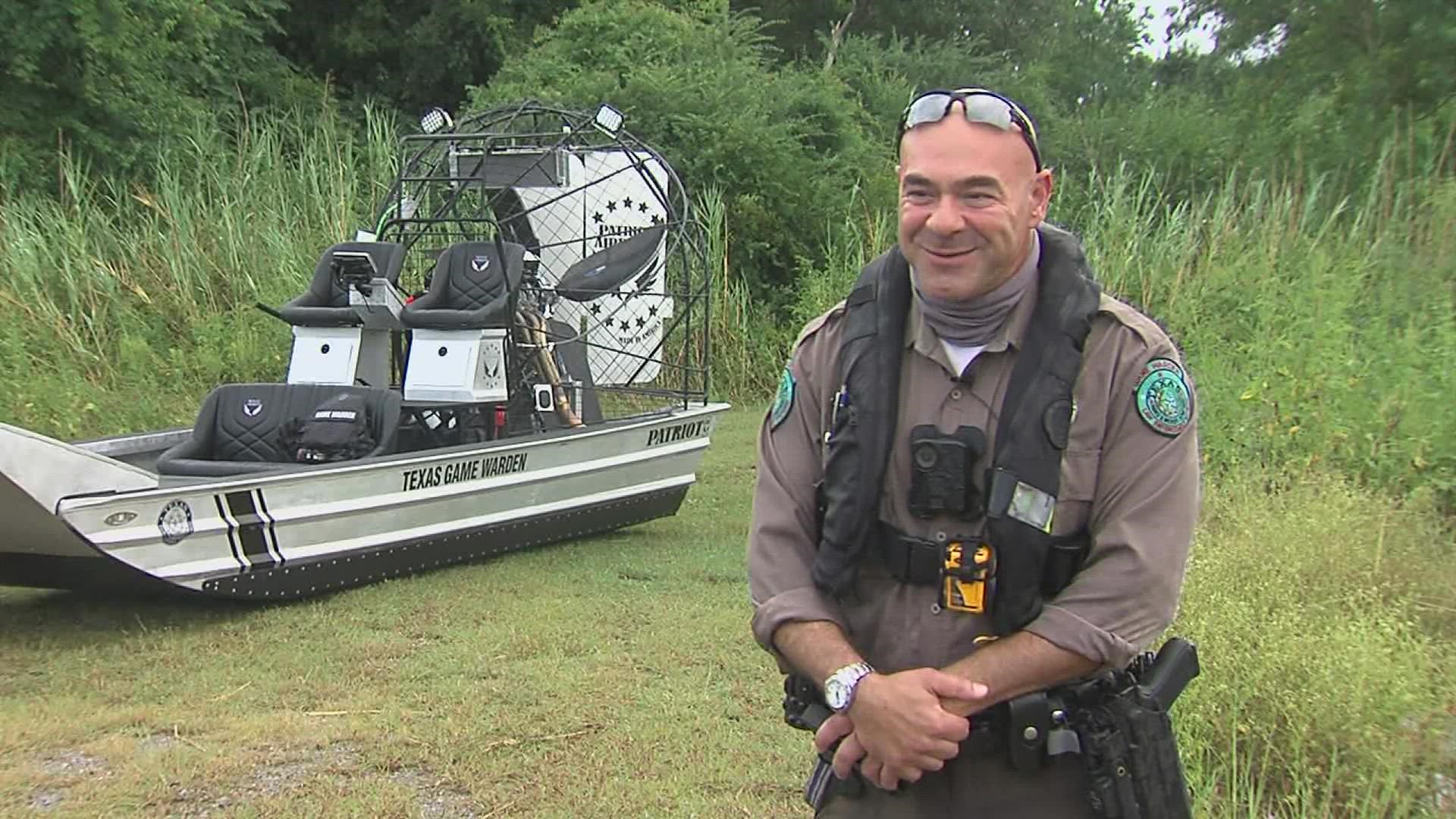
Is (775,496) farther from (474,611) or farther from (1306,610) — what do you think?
(474,611)

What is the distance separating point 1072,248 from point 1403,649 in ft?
7.89

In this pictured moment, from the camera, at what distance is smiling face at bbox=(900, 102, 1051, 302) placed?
2.12 m

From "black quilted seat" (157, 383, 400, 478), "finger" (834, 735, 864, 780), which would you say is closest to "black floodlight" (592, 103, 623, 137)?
"black quilted seat" (157, 383, 400, 478)

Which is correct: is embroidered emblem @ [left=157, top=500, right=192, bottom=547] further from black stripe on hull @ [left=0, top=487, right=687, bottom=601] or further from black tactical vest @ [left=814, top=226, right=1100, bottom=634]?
black tactical vest @ [left=814, top=226, right=1100, bottom=634]

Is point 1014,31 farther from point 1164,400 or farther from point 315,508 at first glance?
point 1164,400

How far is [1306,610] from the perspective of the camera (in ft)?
14.4

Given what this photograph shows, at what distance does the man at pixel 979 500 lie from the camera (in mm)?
2084

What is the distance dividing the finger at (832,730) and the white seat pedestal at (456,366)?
5.96 metres

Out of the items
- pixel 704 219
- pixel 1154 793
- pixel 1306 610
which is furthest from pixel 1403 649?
pixel 704 219

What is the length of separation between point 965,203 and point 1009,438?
36 cm

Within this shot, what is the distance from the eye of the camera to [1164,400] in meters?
2.12

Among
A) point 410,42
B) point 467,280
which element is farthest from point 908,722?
point 410,42

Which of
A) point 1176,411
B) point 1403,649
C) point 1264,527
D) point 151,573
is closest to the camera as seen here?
point 1176,411

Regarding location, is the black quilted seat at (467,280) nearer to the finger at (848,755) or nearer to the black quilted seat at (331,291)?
the black quilted seat at (331,291)
